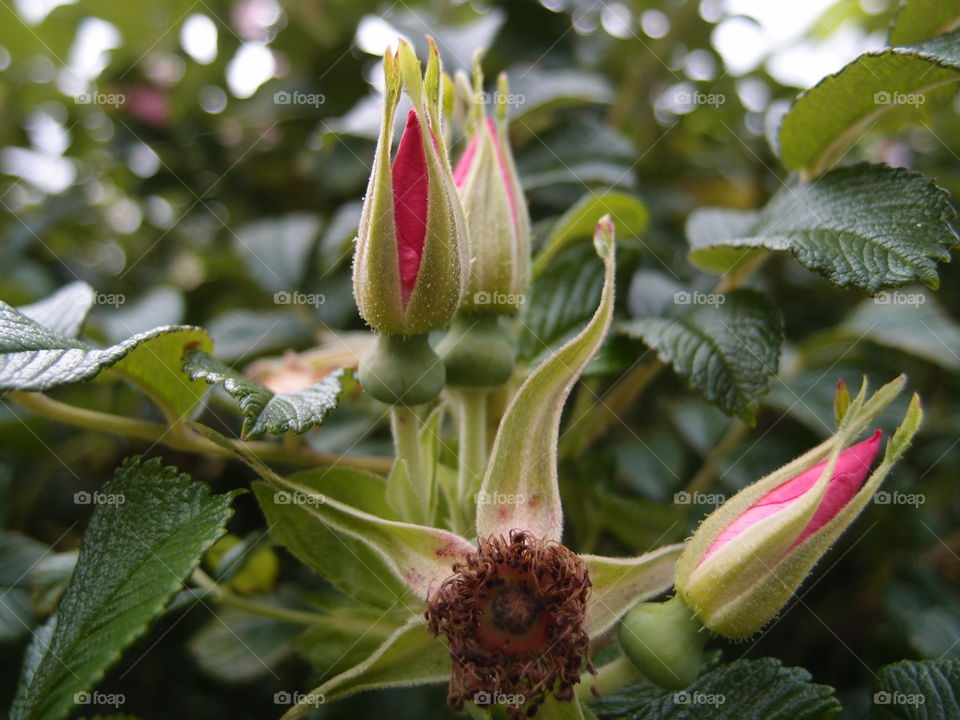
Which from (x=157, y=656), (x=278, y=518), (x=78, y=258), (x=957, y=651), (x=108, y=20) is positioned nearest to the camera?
(x=278, y=518)

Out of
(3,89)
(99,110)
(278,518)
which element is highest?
(3,89)

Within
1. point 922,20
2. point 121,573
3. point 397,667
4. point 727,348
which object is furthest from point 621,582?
point 922,20

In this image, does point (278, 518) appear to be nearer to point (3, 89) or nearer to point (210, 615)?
point (210, 615)

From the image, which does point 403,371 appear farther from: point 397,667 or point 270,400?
point 397,667

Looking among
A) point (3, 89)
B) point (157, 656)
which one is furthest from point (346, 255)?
point (3, 89)

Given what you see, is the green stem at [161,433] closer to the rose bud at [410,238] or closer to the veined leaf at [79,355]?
the veined leaf at [79,355]

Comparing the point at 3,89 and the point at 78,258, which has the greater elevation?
the point at 3,89
